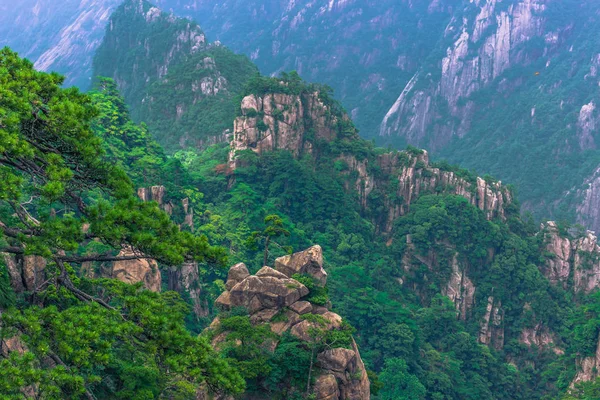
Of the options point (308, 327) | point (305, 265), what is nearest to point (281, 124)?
point (305, 265)

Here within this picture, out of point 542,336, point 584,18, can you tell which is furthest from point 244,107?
point 584,18

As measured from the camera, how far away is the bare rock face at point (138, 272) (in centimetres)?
3466

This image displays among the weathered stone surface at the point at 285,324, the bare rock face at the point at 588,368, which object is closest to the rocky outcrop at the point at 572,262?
the bare rock face at the point at 588,368

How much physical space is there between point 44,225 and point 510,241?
57973mm

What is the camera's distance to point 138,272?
3541cm

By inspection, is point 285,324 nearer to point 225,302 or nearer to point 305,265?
point 225,302

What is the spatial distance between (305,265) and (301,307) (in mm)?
2954

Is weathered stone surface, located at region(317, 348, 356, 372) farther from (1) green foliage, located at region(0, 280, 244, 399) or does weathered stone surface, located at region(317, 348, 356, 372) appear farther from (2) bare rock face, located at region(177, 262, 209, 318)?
(1) green foliage, located at region(0, 280, 244, 399)

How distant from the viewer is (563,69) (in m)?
153

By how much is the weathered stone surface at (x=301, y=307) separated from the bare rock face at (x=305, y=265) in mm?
2014

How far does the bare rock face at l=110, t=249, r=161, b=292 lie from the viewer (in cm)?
3466

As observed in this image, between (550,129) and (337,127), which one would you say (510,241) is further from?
(550,129)

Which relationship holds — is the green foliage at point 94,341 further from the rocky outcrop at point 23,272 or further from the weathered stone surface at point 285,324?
the weathered stone surface at point 285,324

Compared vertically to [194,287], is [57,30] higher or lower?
higher
